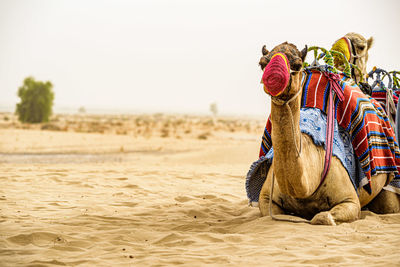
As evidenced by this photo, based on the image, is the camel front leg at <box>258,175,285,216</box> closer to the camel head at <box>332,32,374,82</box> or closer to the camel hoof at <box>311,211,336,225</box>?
the camel hoof at <box>311,211,336,225</box>

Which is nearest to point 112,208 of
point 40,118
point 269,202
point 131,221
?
point 131,221

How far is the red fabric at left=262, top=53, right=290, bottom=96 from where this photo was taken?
4656 millimetres

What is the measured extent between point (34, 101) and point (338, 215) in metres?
47.4

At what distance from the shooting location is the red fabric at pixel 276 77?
4.66m

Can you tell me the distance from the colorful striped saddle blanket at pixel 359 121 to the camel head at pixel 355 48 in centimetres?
132

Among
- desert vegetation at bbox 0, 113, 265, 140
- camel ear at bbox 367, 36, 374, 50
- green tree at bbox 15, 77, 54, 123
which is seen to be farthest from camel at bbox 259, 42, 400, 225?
green tree at bbox 15, 77, 54, 123

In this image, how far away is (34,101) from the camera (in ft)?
163

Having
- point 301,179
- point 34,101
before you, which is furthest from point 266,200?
point 34,101

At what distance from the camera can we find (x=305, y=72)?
22.0ft

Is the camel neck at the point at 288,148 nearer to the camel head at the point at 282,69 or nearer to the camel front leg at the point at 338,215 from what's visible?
the camel head at the point at 282,69

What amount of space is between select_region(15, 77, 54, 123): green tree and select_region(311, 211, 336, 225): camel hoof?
46.9 meters

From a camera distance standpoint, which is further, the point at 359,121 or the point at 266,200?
the point at 359,121

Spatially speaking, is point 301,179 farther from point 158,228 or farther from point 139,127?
point 139,127

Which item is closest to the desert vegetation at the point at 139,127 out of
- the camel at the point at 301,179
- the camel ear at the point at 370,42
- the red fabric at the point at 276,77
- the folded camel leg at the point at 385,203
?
the camel ear at the point at 370,42
